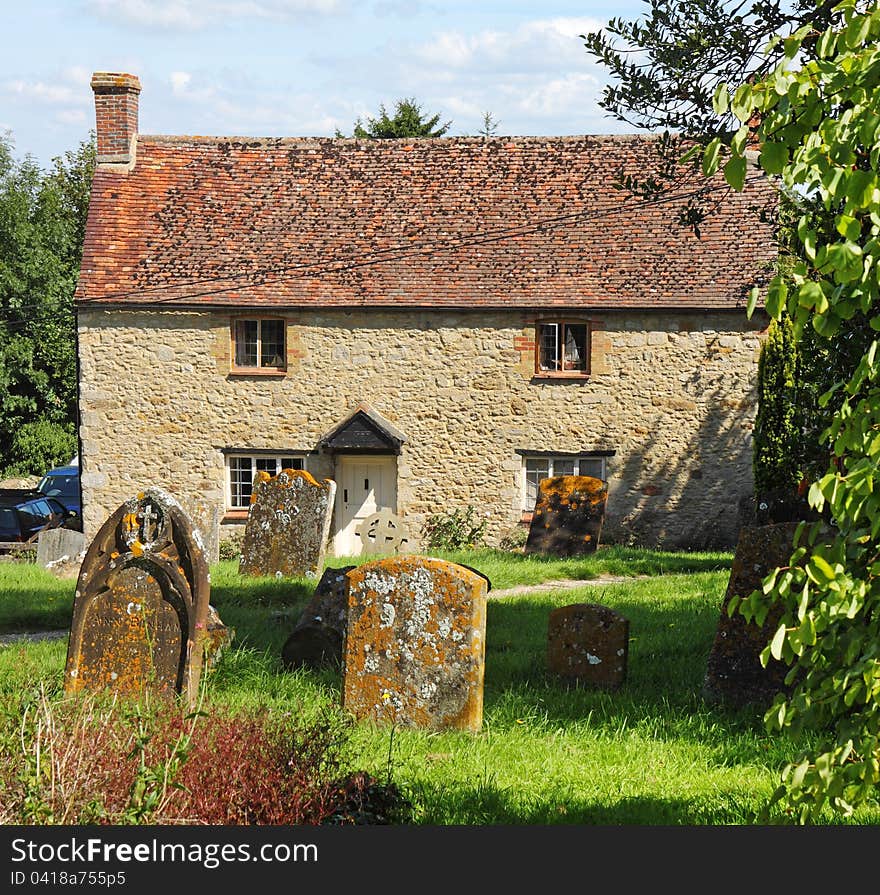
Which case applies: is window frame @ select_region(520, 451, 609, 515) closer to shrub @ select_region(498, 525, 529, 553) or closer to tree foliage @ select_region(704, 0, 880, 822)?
shrub @ select_region(498, 525, 529, 553)

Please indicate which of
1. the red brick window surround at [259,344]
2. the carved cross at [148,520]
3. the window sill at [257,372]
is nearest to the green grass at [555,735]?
the carved cross at [148,520]

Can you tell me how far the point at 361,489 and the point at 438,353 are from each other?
125 inches

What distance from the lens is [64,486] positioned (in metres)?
30.8

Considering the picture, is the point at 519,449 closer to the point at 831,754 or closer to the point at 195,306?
the point at 195,306

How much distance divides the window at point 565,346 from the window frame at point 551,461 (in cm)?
164

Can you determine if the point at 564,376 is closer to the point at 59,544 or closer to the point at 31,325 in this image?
the point at 59,544

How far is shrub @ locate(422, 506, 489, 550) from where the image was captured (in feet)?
70.0

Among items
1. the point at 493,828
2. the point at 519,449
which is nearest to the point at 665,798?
the point at 493,828

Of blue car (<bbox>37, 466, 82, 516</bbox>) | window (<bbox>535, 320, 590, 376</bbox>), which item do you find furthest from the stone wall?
blue car (<bbox>37, 466, 82, 516</bbox>)

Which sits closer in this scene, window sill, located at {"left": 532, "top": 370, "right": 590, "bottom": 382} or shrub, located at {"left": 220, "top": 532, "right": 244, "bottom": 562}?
window sill, located at {"left": 532, "top": 370, "right": 590, "bottom": 382}

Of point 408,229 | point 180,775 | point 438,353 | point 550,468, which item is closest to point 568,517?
point 550,468

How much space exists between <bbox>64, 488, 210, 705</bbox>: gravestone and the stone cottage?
1273cm

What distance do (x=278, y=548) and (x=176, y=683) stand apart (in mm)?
7828

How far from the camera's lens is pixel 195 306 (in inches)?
849
